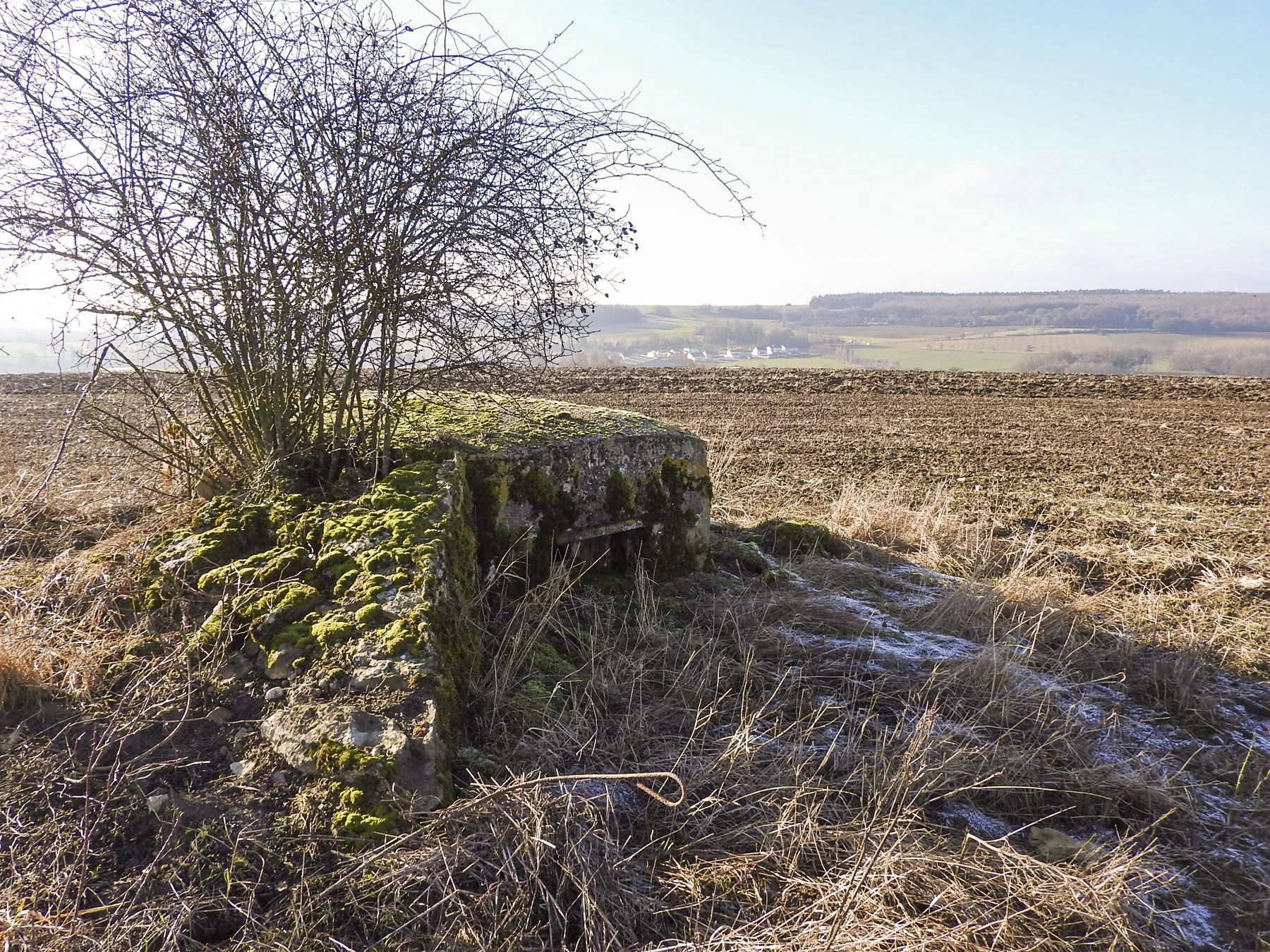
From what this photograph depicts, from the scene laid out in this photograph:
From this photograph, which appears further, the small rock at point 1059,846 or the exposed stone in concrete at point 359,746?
the small rock at point 1059,846

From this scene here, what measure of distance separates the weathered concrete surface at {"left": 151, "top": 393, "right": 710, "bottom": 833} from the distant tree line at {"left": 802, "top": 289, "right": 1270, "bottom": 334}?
97581 mm

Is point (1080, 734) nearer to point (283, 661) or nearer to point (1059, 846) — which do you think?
point (1059, 846)

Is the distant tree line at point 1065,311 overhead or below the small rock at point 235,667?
overhead

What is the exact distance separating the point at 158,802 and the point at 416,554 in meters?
A: 1.06

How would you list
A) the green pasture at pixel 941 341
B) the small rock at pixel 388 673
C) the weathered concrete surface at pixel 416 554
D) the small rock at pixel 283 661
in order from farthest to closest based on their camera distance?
the green pasture at pixel 941 341, the small rock at pixel 283 661, the small rock at pixel 388 673, the weathered concrete surface at pixel 416 554

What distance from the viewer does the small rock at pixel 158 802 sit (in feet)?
6.92

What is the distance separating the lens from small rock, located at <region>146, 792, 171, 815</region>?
2109 millimetres

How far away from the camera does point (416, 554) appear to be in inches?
110

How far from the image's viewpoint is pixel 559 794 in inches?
89.8

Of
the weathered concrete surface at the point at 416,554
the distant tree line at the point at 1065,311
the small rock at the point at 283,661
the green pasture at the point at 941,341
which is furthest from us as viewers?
the distant tree line at the point at 1065,311

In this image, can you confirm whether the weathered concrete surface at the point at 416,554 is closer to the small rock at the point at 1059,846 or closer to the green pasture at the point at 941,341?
the small rock at the point at 1059,846

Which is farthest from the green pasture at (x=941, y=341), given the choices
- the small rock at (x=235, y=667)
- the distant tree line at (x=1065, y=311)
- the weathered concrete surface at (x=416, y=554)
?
the small rock at (x=235, y=667)

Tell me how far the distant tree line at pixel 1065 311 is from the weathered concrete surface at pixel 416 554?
97581mm

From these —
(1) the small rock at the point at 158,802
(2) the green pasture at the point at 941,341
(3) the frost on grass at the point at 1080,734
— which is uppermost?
(2) the green pasture at the point at 941,341
